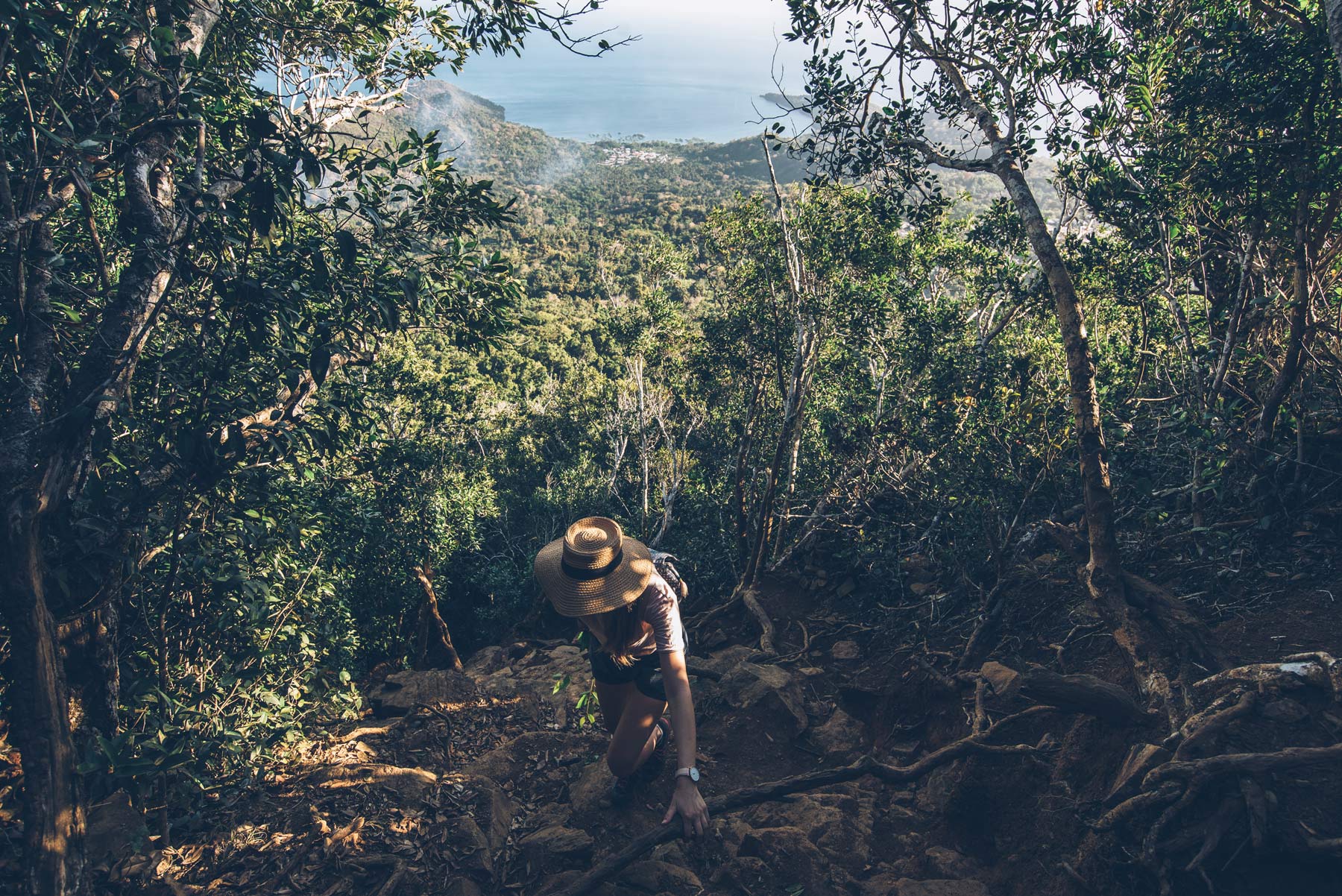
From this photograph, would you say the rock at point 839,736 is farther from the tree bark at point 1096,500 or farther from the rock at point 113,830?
the rock at point 113,830

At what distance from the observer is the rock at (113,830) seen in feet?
11.6

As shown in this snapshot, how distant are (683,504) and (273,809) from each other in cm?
1141

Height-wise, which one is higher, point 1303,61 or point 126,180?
point 126,180

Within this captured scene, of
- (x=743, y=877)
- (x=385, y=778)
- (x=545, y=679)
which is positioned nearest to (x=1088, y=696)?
(x=743, y=877)

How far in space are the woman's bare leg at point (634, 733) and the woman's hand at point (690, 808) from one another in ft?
2.93

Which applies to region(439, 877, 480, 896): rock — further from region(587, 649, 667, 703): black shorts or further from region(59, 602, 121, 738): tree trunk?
region(59, 602, 121, 738): tree trunk

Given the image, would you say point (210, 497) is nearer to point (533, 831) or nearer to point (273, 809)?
point (273, 809)

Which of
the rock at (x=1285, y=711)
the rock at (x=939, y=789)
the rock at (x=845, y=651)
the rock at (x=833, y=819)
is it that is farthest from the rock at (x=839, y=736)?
the rock at (x=1285, y=711)

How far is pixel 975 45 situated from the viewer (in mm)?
5094

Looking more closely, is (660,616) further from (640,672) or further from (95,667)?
(95,667)

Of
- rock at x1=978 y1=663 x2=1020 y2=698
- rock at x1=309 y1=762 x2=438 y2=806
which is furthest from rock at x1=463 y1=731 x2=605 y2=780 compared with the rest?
rock at x1=978 y1=663 x2=1020 y2=698

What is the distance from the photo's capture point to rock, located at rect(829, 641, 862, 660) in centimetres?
703

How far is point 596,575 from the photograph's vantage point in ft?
11.1

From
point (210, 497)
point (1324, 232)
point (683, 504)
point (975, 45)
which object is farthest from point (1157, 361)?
point (683, 504)
